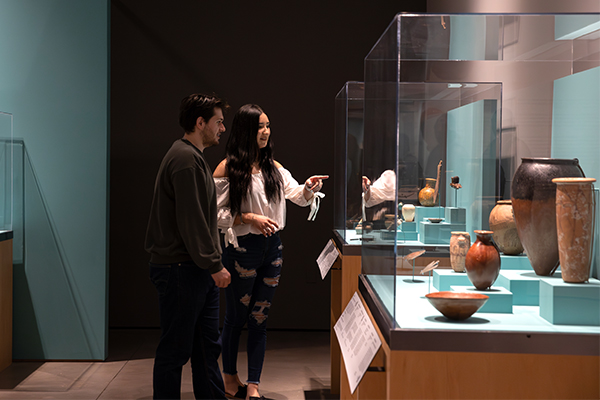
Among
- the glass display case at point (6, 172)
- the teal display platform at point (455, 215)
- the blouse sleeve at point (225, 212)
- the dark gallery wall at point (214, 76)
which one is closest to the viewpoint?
the teal display platform at point (455, 215)

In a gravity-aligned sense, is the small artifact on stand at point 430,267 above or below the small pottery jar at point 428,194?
below

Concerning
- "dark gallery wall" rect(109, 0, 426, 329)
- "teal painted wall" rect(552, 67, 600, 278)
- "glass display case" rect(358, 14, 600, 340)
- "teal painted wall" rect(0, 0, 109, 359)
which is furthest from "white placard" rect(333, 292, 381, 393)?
"dark gallery wall" rect(109, 0, 426, 329)

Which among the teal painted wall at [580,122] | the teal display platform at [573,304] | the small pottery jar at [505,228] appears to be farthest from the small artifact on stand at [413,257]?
the teal painted wall at [580,122]

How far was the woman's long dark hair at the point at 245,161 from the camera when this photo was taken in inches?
110

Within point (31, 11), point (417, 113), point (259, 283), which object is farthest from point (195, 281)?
point (31, 11)

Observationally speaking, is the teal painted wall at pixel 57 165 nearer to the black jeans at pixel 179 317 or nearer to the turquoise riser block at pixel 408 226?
the black jeans at pixel 179 317

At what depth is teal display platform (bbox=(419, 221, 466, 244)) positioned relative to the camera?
6.18ft

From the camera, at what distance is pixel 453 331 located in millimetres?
1306

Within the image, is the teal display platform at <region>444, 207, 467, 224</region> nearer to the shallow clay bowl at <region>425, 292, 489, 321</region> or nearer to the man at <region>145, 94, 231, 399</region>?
the shallow clay bowl at <region>425, 292, 489, 321</region>

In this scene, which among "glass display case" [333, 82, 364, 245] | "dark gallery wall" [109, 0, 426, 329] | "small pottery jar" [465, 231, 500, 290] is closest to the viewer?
"small pottery jar" [465, 231, 500, 290]

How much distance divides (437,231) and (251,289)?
119cm

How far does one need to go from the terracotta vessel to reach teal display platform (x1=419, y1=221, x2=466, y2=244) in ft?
1.53

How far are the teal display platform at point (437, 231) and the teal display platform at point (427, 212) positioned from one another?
28mm

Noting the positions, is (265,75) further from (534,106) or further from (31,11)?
(534,106)
